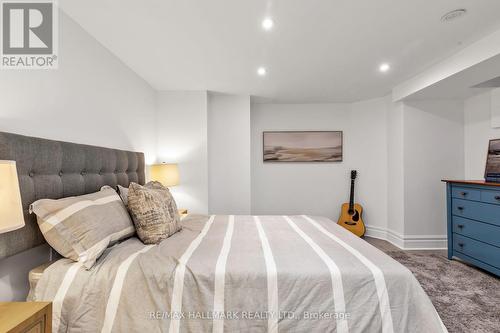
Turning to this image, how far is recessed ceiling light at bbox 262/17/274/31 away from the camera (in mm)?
1718

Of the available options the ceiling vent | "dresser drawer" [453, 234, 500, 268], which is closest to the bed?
the ceiling vent

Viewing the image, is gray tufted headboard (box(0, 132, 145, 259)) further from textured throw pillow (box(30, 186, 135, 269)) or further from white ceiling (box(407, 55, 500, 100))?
white ceiling (box(407, 55, 500, 100))

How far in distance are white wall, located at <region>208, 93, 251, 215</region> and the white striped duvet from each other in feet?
7.69

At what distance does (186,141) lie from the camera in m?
3.28

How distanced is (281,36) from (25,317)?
7.50ft

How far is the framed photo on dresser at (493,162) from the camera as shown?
2505 millimetres

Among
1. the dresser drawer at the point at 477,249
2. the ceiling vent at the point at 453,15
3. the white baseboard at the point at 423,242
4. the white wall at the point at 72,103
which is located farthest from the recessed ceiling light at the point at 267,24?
the white baseboard at the point at 423,242

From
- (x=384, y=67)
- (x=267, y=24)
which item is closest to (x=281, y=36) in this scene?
(x=267, y=24)

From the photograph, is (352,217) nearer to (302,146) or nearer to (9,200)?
(302,146)

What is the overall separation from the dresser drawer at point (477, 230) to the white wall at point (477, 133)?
2.78ft

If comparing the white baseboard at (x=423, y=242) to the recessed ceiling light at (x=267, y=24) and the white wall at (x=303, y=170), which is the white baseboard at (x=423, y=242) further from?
the recessed ceiling light at (x=267, y=24)

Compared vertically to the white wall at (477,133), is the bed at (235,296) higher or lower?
lower

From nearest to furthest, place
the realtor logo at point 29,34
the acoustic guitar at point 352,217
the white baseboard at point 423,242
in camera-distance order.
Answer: the realtor logo at point 29,34 → the white baseboard at point 423,242 → the acoustic guitar at point 352,217

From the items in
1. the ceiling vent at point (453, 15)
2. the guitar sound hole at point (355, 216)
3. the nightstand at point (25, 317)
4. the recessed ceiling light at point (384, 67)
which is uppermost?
the recessed ceiling light at point (384, 67)
